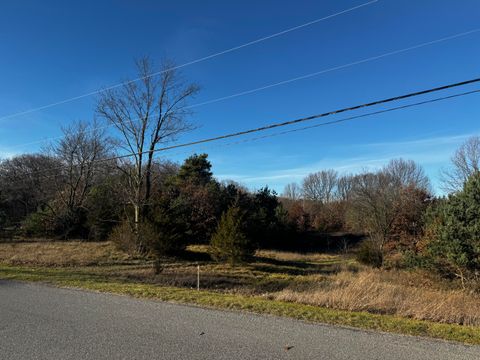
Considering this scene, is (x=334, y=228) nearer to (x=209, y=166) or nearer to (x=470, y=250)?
(x=209, y=166)

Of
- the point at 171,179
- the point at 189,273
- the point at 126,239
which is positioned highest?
the point at 171,179

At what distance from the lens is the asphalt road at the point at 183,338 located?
17.0 feet

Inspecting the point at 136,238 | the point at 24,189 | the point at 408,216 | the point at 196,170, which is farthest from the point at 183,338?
the point at 24,189

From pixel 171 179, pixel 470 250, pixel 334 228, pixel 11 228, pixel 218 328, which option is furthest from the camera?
pixel 334 228

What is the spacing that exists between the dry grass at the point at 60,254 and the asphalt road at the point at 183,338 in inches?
608

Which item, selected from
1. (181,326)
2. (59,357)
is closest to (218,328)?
(181,326)

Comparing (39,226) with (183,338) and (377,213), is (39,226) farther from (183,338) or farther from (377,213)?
(183,338)

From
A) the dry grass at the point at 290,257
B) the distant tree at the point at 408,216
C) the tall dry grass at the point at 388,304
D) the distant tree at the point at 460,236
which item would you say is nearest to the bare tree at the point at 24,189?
the dry grass at the point at 290,257

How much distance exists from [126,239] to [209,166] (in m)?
28.4

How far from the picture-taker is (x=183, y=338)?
231 inches

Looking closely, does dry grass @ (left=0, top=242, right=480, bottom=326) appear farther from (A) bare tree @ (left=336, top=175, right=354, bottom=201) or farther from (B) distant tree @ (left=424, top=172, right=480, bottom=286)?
(A) bare tree @ (left=336, top=175, right=354, bottom=201)

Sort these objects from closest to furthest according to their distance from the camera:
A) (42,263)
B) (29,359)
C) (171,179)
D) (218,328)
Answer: (29,359) < (218,328) < (42,263) < (171,179)

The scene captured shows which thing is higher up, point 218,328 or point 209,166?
point 209,166

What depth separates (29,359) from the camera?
4.95m
